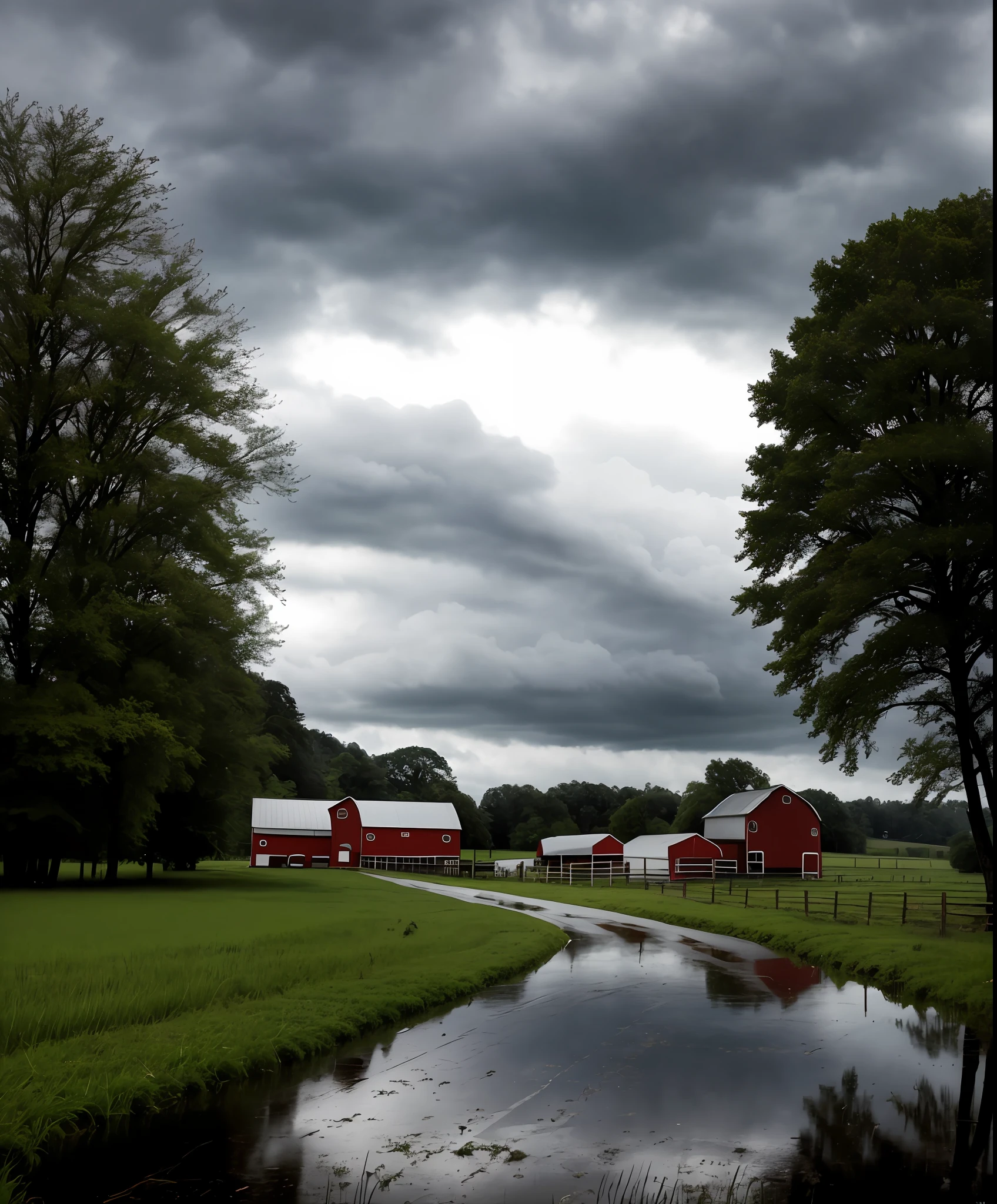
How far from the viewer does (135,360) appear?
38.8 metres

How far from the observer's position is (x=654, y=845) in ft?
255

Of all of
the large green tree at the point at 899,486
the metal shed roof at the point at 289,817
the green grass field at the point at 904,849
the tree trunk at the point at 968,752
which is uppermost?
the large green tree at the point at 899,486

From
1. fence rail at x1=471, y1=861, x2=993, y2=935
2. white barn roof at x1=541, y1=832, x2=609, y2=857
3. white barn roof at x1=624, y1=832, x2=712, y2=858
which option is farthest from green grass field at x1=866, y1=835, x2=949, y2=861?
fence rail at x1=471, y1=861, x2=993, y2=935

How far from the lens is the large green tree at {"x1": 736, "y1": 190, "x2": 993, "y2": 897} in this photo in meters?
25.6

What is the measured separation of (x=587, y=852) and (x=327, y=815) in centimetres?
2288

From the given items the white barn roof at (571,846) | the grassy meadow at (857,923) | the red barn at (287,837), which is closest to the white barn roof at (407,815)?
the red barn at (287,837)

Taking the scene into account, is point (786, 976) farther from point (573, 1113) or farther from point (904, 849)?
point (904, 849)

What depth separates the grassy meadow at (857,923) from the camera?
18.9 metres

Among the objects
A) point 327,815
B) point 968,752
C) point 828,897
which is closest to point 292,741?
point 327,815

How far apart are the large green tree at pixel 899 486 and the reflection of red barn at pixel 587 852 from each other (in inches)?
2039

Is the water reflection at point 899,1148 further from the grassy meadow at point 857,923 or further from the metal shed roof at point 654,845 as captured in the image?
the metal shed roof at point 654,845

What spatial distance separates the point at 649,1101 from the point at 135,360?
35455mm

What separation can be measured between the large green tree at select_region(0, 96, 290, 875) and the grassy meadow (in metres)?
20.5

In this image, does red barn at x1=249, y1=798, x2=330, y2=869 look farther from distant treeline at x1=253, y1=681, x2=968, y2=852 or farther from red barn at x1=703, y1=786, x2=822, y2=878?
red barn at x1=703, y1=786, x2=822, y2=878
